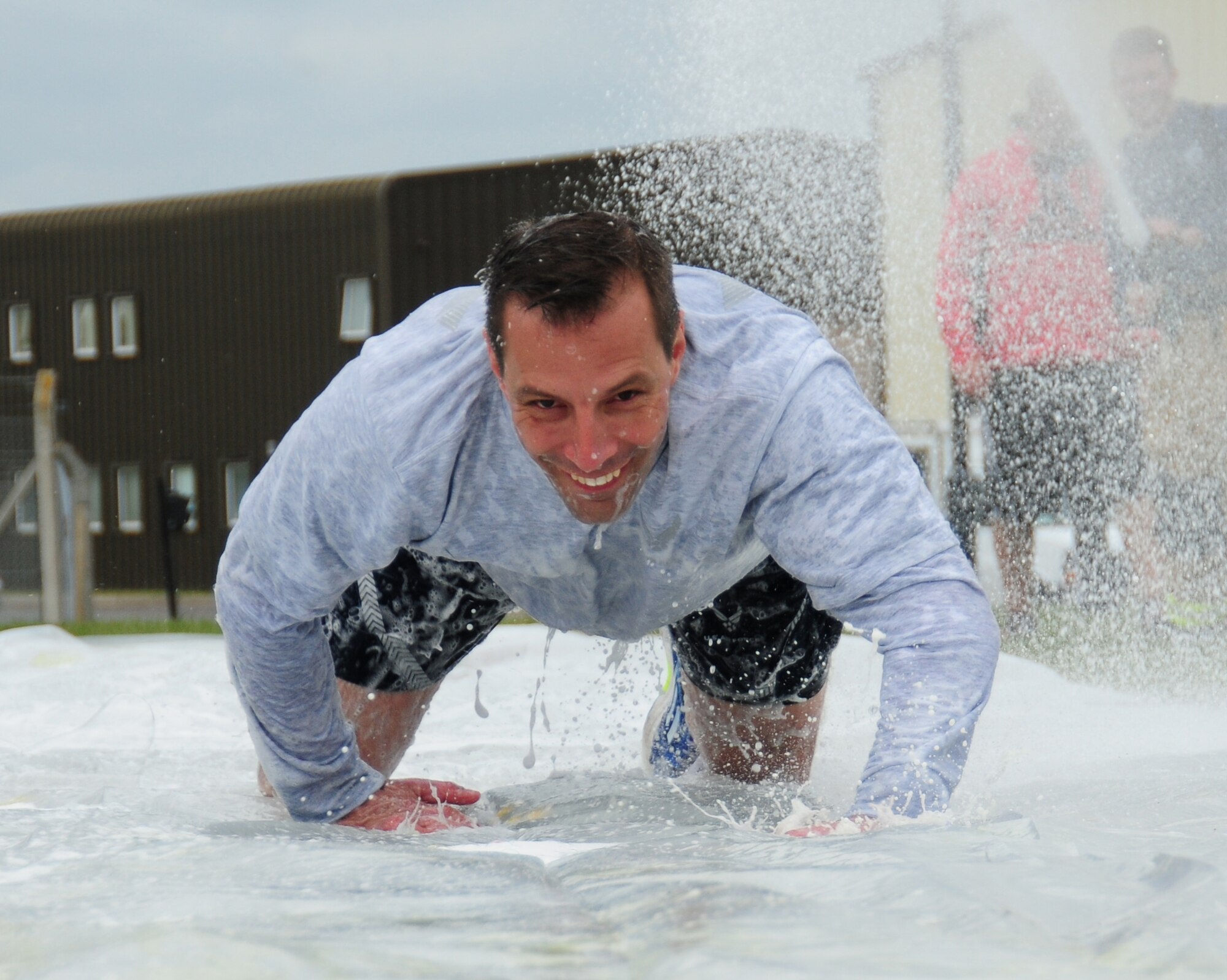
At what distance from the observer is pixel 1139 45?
3168 millimetres

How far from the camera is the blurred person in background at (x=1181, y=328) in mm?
3328

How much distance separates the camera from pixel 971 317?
3.50m

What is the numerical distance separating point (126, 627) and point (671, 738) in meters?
3.24

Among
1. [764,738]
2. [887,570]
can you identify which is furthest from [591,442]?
[764,738]

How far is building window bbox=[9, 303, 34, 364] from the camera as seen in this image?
8453 mm

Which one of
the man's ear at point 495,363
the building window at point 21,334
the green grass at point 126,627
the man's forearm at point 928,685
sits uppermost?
the building window at point 21,334

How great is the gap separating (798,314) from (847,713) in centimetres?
152

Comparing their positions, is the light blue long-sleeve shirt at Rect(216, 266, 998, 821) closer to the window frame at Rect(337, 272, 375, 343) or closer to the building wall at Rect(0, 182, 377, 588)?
the building wall at Rect(0, 182, 377, 588)

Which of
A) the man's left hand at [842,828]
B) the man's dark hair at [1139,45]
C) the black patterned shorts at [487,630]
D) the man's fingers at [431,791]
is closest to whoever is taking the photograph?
the man's left hand at [842,828]

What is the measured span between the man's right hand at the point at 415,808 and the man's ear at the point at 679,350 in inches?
24.7

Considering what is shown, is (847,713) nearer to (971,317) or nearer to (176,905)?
(971,317)

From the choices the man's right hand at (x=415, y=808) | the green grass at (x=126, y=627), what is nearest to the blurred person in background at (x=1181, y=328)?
the man's right hand at (x=415, y=808)

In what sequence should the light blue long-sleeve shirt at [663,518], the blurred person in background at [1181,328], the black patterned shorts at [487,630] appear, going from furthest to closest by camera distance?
the blurred person in background at [1181,328] < the black patterned shorts at [487,630] < the light blue long-sleeve shirt at [663,518]

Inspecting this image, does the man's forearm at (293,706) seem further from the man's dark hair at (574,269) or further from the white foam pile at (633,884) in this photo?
the man's dark hair at (574,269)
